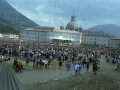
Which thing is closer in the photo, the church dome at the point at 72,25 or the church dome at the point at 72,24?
the church dome at the point at 72,24

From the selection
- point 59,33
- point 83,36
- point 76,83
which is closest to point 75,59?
point 76,83

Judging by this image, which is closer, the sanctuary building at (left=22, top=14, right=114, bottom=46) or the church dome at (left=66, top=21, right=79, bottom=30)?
the sanctuary building at (left=22, top=14, right=114, bottom=46)

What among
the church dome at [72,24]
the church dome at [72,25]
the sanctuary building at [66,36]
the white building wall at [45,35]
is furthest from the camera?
the church dome at [72,25]

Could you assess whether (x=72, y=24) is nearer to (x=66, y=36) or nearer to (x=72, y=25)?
(x=72, y=25)

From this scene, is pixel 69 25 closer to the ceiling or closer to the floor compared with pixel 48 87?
closer to the ceiling

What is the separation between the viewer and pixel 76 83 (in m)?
14.9

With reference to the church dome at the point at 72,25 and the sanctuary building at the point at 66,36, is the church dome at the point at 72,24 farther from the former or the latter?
the sanctuary building at the point at 66,36

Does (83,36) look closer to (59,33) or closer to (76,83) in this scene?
(59,33)

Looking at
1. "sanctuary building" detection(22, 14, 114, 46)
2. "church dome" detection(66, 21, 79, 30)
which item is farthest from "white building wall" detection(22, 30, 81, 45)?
"church dome" detection(66, 21, 79, 30)

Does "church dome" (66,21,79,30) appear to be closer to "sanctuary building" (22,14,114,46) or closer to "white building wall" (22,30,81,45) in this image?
"sanctuary building" (22,14,114,46)

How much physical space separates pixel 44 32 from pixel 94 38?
27.5 meters

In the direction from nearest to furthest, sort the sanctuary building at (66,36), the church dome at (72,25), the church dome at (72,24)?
the sanctuary building at (66,36), the church dome at (72,24), the church dome at (72,25)

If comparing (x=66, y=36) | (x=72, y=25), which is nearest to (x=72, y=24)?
(x=72, y=25)

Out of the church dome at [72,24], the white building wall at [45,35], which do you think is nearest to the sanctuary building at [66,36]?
the white building wall at [45,35]
